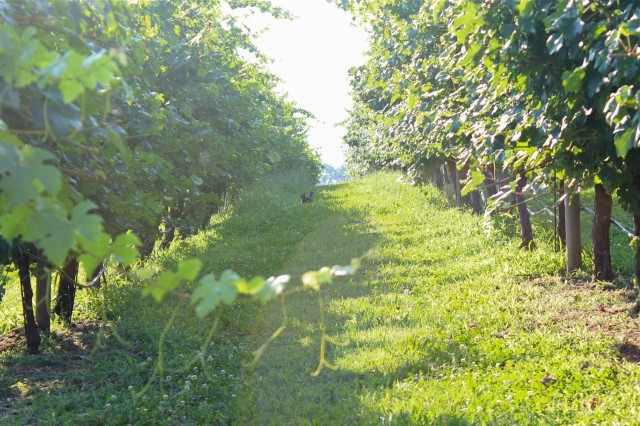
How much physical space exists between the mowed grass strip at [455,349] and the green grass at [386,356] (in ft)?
0.06

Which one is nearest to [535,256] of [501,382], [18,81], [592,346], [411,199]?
[592,346]

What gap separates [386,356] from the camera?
266 inches

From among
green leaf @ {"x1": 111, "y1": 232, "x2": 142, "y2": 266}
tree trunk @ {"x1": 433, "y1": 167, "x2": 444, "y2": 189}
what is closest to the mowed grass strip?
green leaf @ {"x1": 111, "y1": 232, "x2": 142, "y2": 266}

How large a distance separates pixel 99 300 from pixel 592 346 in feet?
22.1

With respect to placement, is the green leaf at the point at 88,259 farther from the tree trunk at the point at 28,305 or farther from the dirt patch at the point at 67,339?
the dirt patch at the point at 67,339

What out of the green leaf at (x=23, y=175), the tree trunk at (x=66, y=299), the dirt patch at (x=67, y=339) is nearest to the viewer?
the green leaf at (x=23, y=175)

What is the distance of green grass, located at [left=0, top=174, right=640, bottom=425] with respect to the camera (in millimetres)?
5574

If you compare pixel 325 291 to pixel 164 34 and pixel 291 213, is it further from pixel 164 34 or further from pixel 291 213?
pixel 291 213

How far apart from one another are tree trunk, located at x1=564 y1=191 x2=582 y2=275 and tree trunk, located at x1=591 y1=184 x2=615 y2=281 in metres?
0.55

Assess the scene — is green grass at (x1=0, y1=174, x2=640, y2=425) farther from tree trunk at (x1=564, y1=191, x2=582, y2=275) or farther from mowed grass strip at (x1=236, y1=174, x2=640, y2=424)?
tree trunk at (x1=564, y1=191, x2=582, y2=275)

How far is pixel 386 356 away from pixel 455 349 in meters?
0.65

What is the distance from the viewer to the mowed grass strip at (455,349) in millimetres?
5438

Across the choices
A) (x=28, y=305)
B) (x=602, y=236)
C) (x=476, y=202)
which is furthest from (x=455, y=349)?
(x=476, y=202)

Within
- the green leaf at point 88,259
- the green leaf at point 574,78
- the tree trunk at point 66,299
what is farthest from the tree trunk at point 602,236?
the green leaf at point 88,259
